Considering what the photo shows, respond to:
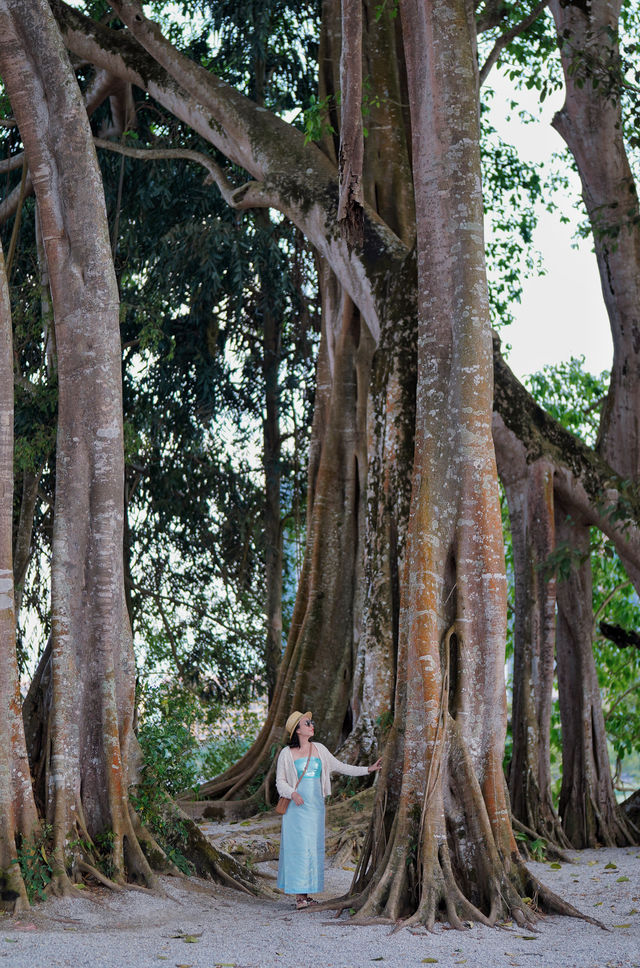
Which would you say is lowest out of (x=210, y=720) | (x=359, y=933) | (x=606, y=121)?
(x=359, y=933)

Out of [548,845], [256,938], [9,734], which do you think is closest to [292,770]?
[256,938]

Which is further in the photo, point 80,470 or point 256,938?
point 80,470

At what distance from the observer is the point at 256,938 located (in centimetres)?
529

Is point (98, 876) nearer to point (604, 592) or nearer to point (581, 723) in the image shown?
point (581, 723)

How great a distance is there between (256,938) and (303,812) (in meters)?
0.93

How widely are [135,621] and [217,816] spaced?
5849mm

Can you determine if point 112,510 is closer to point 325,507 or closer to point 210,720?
point 325,507

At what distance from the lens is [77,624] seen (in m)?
6.43

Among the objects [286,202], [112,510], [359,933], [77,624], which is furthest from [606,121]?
[359,933]

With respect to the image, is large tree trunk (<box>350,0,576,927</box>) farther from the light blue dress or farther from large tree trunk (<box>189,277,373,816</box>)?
large tree trunk (<box>189,277,373,816</box>)

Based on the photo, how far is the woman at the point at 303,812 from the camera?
604 cm

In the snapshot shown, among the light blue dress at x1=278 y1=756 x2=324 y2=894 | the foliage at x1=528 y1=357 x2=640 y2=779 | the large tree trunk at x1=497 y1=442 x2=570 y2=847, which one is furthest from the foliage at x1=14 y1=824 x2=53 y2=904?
the foliage at x1=528 y1=357 x2=640 y2=779

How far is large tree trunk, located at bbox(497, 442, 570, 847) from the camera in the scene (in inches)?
320

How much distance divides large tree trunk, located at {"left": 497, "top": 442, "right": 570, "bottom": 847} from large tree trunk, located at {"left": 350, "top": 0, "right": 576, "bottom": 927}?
191cm
